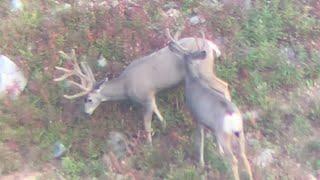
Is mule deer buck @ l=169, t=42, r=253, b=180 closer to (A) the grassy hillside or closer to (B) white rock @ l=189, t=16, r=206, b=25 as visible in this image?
(A) the grassy hillside

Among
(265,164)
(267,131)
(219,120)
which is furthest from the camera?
(267,131)

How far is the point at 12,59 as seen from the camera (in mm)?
11438

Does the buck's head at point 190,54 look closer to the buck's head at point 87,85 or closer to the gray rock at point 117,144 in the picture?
the buck's head at point 87,85

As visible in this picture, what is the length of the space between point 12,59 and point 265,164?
3924mm

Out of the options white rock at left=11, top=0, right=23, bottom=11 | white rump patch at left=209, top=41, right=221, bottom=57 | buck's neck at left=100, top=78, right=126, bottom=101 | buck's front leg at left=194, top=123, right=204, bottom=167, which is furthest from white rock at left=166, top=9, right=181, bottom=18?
buck's front leg at left=194, top=123, right=204, bottom=167

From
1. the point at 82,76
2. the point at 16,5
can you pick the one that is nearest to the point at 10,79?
the point at 82,76

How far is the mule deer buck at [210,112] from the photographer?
923cm

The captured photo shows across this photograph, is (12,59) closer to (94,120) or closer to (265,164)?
(94,120)

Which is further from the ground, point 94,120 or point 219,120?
point 219,120

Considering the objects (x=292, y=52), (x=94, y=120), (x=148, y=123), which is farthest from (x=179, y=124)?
(x=292, y=52)

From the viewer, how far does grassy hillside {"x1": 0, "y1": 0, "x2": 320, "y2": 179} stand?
10125 millimetres

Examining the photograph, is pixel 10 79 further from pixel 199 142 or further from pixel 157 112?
pixel 199 142

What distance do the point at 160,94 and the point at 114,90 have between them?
2.04 feet

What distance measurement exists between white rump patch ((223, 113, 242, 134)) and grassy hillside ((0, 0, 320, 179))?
0.67m
